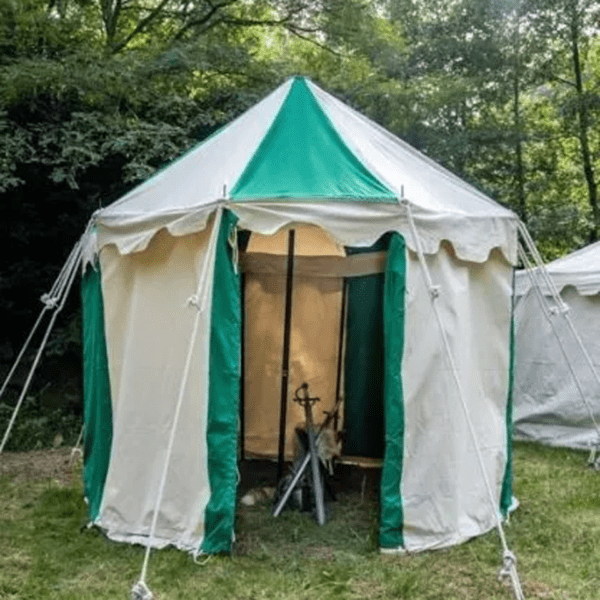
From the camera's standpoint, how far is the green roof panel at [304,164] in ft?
12.4

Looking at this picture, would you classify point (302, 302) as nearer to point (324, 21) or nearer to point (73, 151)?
point (73, 151)

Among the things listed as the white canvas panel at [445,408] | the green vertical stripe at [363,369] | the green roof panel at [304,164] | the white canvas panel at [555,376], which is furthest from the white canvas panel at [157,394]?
the white canvas panel at [555,376]

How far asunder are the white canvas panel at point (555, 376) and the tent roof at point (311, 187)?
285cm

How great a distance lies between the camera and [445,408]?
3.91 meters

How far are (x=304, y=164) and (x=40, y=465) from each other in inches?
140

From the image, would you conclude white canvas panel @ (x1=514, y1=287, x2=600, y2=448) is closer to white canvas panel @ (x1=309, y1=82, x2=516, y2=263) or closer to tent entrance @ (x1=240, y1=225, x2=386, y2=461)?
tent entrance @ (x1=240, y1=225, x2=386, y2=461)

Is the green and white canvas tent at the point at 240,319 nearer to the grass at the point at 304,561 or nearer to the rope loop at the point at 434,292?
the rope loop at the point at 434,292

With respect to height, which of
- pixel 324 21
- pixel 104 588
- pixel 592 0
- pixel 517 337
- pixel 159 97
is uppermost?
pixel 592 0

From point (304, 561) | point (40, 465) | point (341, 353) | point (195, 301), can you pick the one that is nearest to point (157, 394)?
point (195, 301)

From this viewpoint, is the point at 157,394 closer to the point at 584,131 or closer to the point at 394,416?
the point at 394,416

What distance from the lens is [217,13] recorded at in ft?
28.2

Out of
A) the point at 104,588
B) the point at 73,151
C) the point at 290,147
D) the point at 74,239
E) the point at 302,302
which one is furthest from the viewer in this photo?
the point at 74,239

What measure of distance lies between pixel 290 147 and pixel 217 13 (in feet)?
16.9

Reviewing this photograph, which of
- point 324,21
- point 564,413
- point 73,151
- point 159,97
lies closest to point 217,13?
point 324,21
